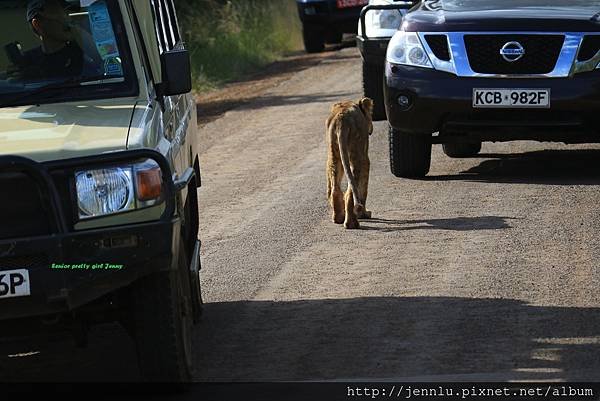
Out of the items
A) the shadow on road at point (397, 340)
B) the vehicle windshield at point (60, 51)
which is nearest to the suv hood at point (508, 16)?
the shadow on road at point (397, 340)

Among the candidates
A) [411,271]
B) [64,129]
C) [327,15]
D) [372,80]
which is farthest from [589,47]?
[327,15]

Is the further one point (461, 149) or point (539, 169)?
point (461, 149)

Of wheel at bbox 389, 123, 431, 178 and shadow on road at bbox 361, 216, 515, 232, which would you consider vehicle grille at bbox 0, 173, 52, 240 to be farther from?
wheel at bbox 389, 123, 431, 178

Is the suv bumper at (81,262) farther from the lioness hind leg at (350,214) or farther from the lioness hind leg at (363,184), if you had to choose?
the lioness hind leg at (363,184)

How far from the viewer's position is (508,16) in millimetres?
9828

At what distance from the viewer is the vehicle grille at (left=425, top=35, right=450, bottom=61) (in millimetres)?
9852

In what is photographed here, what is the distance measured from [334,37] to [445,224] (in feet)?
52.2

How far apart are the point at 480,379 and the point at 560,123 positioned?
4.56 metres

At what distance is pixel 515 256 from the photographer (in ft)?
25.2

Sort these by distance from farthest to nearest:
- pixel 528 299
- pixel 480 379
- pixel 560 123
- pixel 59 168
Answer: pixel 560 123 < pixel 528 299 < pixel 480 379 < pixel 59 168

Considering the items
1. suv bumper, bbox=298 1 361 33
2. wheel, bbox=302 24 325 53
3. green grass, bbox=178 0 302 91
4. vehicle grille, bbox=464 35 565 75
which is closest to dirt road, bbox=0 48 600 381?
vehicle grille, bbox=464 35 565 75

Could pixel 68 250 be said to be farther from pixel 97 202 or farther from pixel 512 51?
pixel 512 51

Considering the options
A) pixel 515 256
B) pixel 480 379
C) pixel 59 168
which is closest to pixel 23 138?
pixel 59 168

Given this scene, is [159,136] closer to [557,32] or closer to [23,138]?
[23,138]
